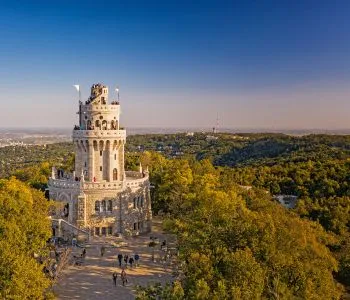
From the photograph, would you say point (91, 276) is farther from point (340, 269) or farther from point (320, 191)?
point (320, 191)

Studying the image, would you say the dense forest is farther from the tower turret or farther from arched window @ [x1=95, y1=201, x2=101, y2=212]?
the tower turret

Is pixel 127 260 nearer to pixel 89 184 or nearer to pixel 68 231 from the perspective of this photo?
pixel 68 231

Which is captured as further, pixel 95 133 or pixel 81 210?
pixel 95 133

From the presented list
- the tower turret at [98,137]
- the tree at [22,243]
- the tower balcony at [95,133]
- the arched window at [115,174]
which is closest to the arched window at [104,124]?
the tower turret at [98,137]

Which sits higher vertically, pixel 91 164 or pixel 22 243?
pixel 91 164

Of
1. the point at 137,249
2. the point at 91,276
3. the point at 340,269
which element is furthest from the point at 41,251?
the point at 340,269

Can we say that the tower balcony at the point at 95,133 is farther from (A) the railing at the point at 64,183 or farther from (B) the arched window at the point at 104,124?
(A) the railing at the point at 64,183

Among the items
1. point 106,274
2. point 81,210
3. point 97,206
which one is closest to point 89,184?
point 97,206
